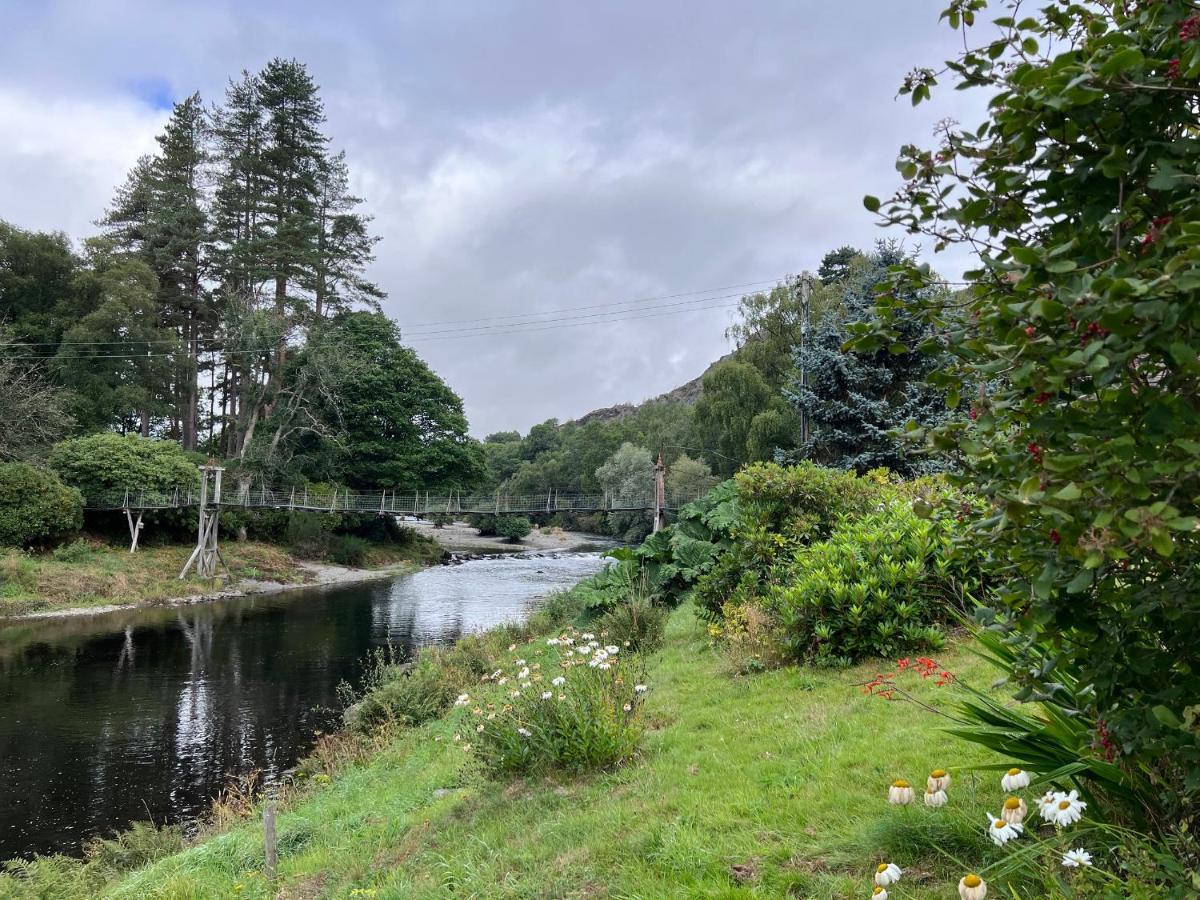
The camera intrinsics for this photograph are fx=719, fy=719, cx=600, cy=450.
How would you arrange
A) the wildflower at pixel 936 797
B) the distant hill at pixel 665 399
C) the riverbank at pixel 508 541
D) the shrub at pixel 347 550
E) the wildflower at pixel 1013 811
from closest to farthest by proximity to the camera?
the wildflower at pixel 1013 811 < the wildflower at pixel 936 797 < the shrub at pixel 347 550 < the riverbank at pixel 508 541 < the distant hill at pixel 665 399

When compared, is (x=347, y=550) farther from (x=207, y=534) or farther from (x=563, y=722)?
(x=563, y=722)

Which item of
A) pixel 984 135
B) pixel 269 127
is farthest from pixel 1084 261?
pixel 269 127

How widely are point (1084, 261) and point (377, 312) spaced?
4114 cm

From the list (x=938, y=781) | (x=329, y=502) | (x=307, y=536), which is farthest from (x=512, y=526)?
(x=938, y=781)

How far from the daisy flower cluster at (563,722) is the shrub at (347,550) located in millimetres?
29074

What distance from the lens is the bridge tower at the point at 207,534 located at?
2458 centimetres

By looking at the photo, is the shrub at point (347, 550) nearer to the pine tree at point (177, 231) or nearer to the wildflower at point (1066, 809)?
the pine tree at point (177, 231)

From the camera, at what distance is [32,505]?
69.8ft

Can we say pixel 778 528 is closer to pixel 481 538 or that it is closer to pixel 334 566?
pixel 334 566

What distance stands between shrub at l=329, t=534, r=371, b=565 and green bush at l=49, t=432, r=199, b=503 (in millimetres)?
7068

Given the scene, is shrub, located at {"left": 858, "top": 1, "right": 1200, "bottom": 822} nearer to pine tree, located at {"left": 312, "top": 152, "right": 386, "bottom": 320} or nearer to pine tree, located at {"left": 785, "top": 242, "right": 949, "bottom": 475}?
pine tree, located at {"left": 785, "top": 242, "right": 949, "bottom": 475}

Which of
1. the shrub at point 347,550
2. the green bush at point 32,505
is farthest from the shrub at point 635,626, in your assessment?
the shrub at point 347,550

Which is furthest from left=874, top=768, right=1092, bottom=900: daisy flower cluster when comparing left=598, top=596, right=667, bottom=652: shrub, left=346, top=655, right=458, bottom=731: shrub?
left=346, top=655, right=458, bottom=731: shrub

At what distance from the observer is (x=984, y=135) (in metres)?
1.64
